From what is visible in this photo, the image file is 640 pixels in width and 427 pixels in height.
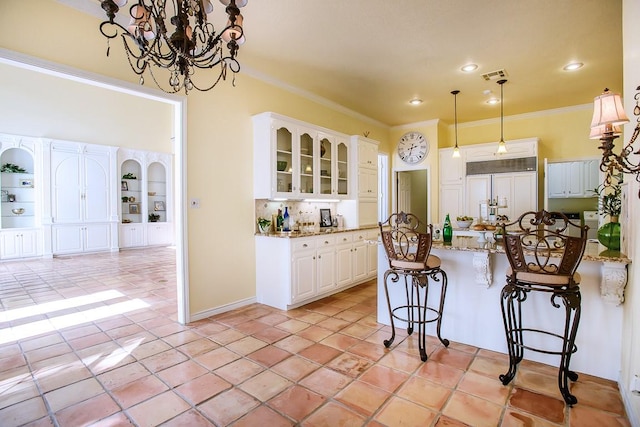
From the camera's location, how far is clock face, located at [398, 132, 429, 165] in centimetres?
618

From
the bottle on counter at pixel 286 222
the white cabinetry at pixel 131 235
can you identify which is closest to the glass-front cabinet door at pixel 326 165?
the bottle on counter at pixel 286 222

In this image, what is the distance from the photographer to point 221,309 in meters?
3.61

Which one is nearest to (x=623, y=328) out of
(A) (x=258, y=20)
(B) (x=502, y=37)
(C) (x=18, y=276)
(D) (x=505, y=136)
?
(B) (x=502, y=37)

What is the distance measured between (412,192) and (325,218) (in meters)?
3.13

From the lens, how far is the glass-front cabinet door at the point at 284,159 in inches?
154

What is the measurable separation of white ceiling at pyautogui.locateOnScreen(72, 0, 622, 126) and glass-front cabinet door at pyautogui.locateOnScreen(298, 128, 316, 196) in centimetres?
72

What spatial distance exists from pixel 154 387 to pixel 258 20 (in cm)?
303

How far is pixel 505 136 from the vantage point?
5848 millimetres

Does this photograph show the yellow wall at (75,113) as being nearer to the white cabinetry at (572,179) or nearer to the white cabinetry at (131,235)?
the white cabinetry at (131,235)

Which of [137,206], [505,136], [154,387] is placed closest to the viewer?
[154,387]

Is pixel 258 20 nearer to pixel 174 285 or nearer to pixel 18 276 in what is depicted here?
pixel 174 285

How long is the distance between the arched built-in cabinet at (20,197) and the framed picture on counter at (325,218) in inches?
264

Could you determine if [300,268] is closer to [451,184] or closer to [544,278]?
[544,278]

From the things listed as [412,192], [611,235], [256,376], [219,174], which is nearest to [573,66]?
[611,235]
